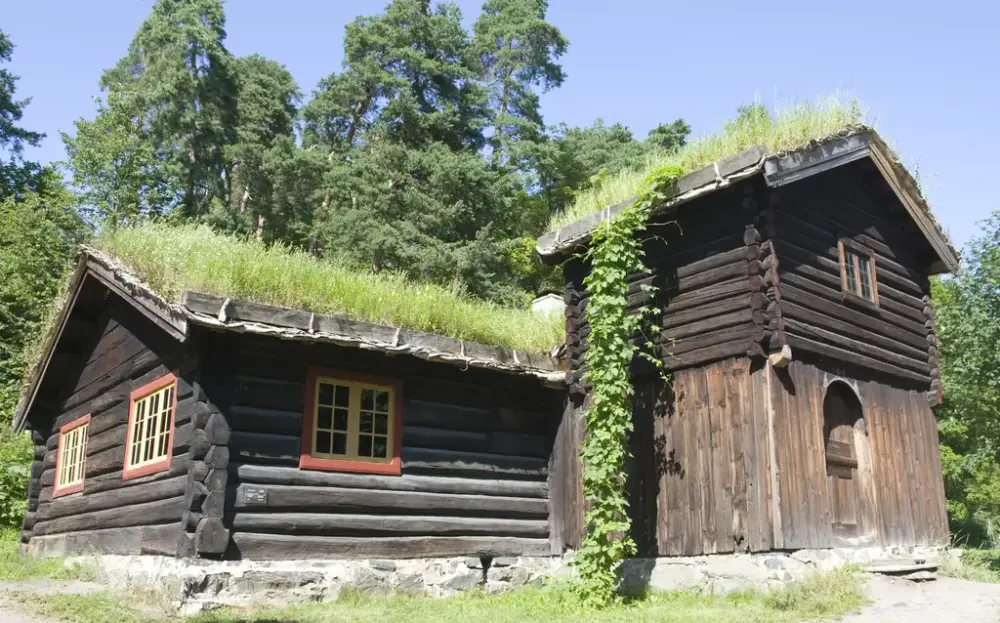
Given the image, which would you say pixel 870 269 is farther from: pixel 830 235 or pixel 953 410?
pixel 953 410

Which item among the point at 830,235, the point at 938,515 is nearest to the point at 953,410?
the point at 938,515

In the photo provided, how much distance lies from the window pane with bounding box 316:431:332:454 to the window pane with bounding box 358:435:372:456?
46 cm

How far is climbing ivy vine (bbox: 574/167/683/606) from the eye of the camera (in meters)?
11.5

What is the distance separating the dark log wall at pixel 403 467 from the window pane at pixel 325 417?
1.16ft

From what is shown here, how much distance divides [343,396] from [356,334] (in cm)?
103

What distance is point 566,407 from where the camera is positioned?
46.8 ft

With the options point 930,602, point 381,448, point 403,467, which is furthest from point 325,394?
point 930,602

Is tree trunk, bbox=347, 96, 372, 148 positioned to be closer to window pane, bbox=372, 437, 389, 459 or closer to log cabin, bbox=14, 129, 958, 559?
log cabin, bbox=14, 129, 958, 559

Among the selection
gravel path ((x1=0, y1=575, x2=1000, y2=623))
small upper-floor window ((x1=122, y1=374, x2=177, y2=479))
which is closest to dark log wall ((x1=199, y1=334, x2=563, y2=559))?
small upper-floor window ((x1=122, y1=374, x2=177, y2=479))

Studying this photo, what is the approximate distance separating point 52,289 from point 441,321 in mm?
19589

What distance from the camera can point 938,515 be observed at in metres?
14.2

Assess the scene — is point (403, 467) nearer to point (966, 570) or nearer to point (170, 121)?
point (966, 570)

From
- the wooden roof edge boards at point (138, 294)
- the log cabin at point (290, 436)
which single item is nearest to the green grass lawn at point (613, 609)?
the log cabin at point (290, 436)

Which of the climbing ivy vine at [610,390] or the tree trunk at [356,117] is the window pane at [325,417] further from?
the tree trunk at [356,117]
